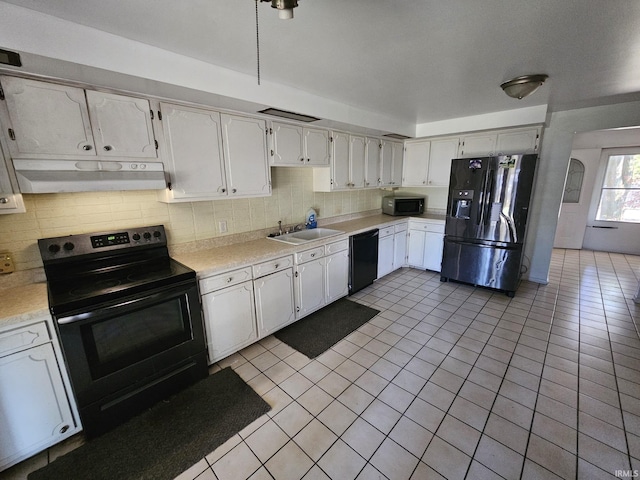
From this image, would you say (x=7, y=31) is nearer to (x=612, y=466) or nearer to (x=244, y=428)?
(x=244, y=428)

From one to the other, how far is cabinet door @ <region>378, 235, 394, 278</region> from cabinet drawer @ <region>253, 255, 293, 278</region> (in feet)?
5.81

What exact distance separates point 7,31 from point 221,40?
0.96 m

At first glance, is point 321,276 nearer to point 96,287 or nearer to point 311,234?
point 311,234

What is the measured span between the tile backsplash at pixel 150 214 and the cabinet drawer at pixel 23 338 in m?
0.57

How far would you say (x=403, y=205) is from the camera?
4.51 m

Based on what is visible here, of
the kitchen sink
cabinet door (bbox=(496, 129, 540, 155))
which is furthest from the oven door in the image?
cabinet door (bbox=(496, 129, 540, 155))

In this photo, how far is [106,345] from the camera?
65.2 inches

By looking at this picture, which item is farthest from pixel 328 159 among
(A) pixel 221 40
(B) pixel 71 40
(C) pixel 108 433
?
(C) pixel 108 433

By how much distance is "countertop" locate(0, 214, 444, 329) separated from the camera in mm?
1450

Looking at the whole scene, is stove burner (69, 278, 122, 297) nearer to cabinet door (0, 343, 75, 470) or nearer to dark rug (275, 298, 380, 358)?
cabinet door (0, 343, 75, 470)

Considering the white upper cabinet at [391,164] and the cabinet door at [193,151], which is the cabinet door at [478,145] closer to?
the white upper cabinet at [391,164]

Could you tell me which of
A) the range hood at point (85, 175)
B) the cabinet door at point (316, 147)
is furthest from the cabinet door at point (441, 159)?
the range hood at point (85, 175)

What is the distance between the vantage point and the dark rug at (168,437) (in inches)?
58.9

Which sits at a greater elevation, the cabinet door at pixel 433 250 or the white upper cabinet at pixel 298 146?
the white upper cabinet at pixel 298 146
